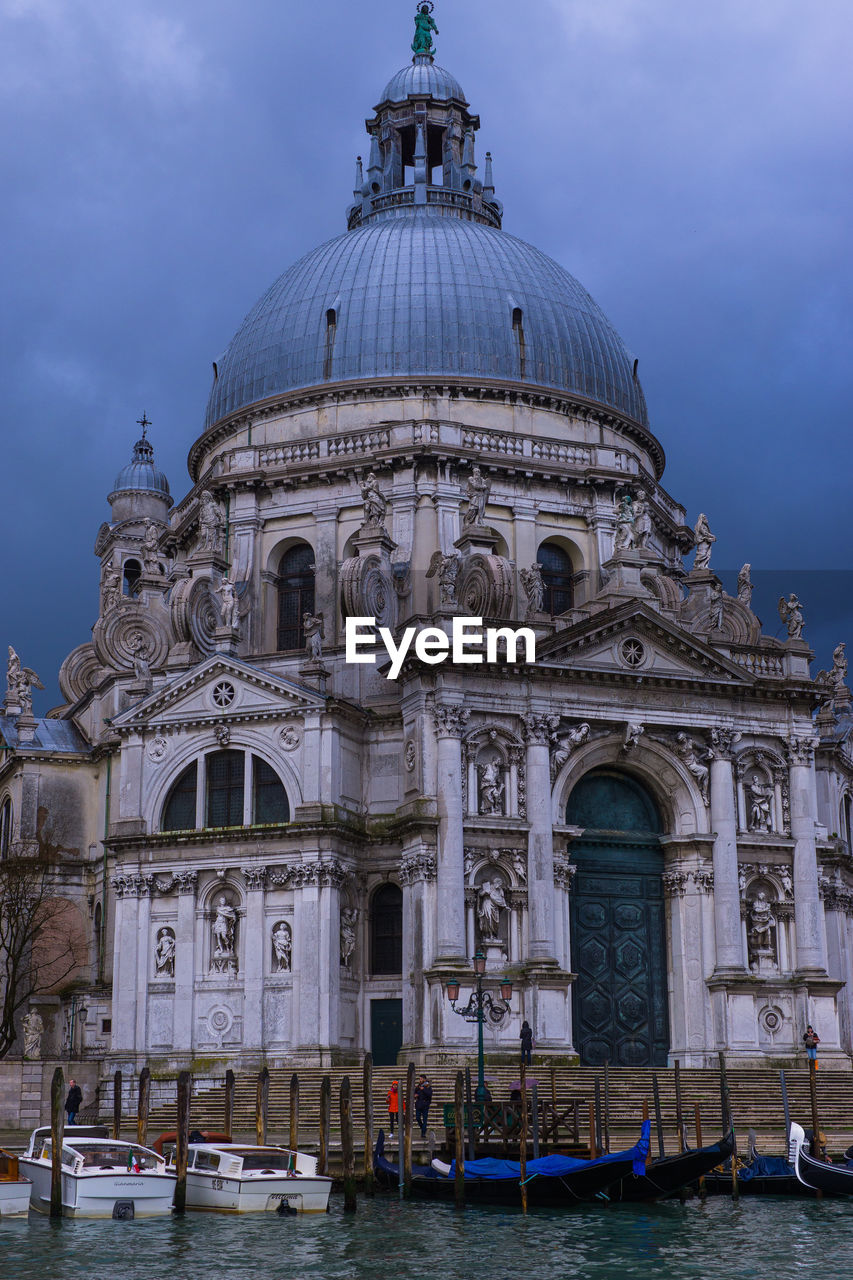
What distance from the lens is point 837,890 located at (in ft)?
154

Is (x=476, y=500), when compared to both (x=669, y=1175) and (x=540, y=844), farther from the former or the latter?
(x=669, y=1175)

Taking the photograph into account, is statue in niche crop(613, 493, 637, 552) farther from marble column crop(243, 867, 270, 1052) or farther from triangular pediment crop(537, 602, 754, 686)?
marble column crop(243, 867, 270, 1052)

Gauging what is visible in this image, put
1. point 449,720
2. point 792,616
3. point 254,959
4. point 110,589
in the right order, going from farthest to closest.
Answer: point 110,589
point 792,616
point 254,959
point 449,720

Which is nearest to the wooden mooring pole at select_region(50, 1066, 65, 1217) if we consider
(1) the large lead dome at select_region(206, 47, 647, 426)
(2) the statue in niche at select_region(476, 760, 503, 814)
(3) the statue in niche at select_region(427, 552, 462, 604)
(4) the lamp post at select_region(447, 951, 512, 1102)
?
(4) the lamp post at select_region(447, 951, 512, 1102)

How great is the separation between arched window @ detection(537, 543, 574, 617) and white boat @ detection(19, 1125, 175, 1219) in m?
22.1

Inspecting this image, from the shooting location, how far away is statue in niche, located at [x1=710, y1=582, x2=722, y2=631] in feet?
153

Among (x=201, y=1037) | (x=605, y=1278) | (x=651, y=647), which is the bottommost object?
(x=605, y=1278)

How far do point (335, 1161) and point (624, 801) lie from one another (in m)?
14.3

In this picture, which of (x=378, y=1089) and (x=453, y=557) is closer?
(x=378, y=1089)

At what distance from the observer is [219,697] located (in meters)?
42.2

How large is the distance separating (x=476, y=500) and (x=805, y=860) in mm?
12419

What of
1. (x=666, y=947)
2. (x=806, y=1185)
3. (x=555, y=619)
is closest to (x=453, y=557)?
(x=555, y=619)

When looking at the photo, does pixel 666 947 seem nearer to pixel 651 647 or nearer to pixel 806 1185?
pixel 651 647

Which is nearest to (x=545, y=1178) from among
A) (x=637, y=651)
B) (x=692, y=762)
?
(x=692, y=762)
